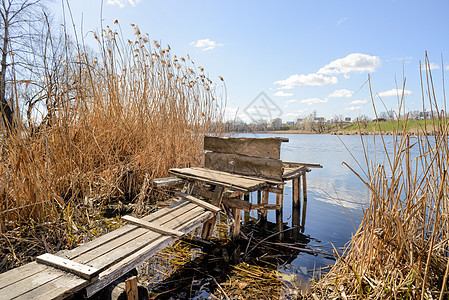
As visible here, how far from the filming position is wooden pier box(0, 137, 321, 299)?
1.40 metres

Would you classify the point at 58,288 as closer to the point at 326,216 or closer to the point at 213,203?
the point at 213,203

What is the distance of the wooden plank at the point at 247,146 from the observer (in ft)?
10.5

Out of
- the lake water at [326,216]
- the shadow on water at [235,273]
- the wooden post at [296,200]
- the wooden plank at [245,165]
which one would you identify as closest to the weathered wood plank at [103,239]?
the shadow on water at [235,273]

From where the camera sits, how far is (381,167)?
1.86 metres

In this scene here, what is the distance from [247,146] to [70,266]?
2.38 m

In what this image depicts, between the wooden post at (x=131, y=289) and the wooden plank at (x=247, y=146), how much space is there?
2.19 metres

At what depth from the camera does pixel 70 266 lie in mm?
1492

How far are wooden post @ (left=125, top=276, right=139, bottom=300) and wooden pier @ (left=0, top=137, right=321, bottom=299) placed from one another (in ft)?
0.42

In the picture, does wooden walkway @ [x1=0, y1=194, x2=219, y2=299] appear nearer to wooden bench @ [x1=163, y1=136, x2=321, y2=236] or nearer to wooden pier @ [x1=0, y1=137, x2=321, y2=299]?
wooden pier @ [x1=0, y1=137, x2=321, y2=299]

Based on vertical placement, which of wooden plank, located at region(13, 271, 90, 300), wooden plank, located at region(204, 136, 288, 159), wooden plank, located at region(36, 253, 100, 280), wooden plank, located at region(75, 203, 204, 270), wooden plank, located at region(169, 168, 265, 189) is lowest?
wooden plank, located at region(75, 203, 204, 270)

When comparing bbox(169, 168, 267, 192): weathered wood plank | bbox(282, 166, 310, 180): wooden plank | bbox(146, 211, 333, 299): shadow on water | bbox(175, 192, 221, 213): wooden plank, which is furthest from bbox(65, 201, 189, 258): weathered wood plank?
bbox(282, 166, 310, 180): wooden plank

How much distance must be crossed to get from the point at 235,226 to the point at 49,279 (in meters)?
2.20

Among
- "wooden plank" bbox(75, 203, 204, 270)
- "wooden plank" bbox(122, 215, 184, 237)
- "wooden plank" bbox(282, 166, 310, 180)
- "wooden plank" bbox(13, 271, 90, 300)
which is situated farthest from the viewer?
"wooden plank" bbox(282, 166, 310, 180)

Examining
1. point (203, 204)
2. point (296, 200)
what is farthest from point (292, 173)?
point (203, 204)
